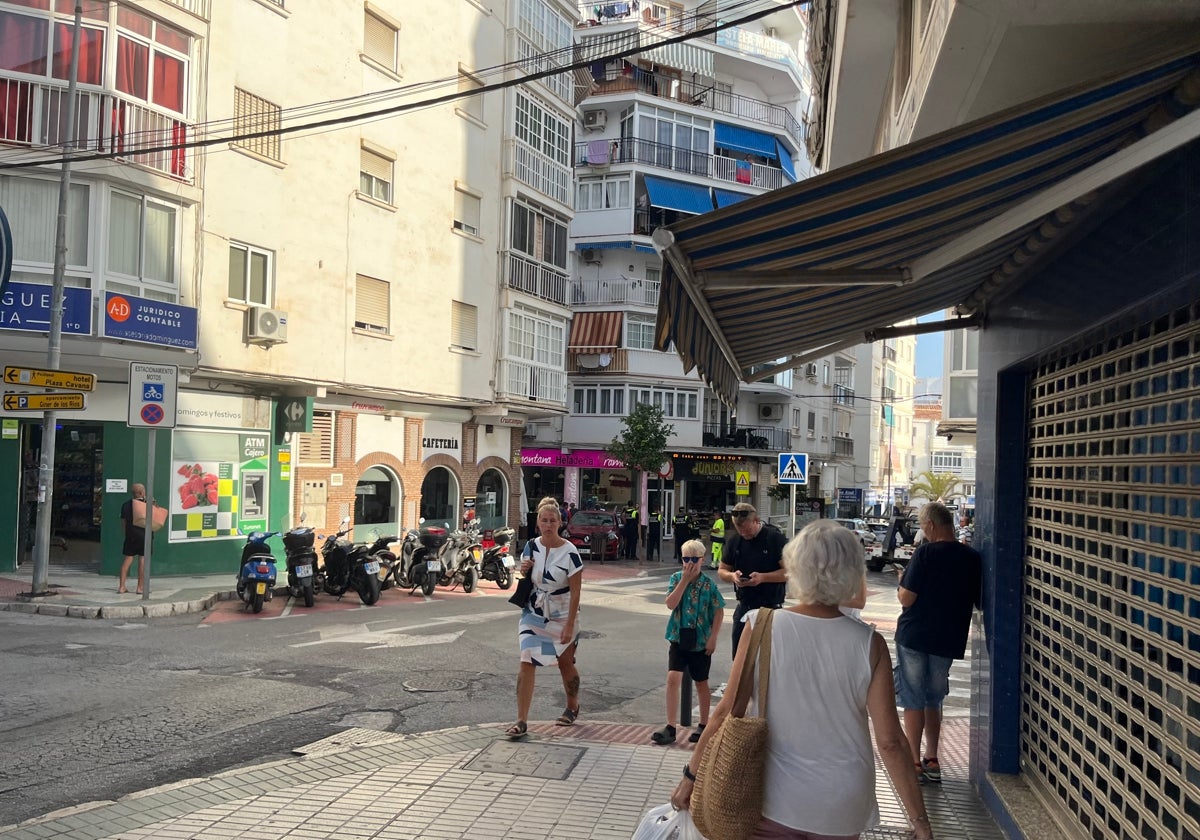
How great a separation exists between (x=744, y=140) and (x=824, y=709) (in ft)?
148

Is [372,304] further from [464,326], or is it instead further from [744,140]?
[744,140]

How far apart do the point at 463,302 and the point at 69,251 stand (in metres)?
11.0

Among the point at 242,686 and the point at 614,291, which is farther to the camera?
the point at 614,291

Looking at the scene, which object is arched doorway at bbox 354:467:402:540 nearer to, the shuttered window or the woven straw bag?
the shuttered window

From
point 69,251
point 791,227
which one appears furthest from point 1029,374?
point 69,251

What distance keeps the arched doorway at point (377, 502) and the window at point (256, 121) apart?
25.5 ft

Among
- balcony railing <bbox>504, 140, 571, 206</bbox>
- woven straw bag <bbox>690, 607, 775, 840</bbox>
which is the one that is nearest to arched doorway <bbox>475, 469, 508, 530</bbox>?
balcony railing <bbox>504, 140, 571, 206</bbox>

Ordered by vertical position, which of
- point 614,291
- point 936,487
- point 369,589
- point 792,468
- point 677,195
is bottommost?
point 369,589

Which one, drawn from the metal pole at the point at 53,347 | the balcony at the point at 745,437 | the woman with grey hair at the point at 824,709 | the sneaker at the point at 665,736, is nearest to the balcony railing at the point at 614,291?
the balcony at the point at 745,437

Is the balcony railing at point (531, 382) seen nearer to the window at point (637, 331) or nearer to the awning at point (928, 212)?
the window at point (637, 331)

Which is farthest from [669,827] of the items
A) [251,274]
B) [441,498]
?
[441,498]

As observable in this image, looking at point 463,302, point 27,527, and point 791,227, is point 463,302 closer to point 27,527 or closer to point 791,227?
point 27,527

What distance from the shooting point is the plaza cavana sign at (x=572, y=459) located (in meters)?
43.6

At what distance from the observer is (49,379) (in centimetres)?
1453
